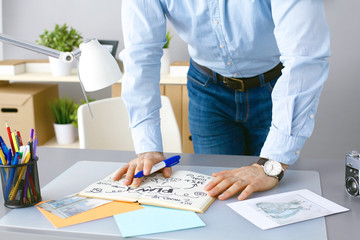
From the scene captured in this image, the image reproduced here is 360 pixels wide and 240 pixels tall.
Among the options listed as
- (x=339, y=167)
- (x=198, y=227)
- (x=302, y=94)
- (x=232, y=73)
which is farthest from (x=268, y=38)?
(x=198, y=227)

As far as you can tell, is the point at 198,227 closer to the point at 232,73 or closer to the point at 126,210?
the point at 126,210

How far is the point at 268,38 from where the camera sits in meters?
1.35

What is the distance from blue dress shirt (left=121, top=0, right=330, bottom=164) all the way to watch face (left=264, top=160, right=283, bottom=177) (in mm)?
17

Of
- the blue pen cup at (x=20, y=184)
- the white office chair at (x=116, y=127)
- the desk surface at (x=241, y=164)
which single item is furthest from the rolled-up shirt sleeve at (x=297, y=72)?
the white office chair at (x=116, y=127)

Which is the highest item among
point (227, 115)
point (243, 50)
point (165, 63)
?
point (243, 50)

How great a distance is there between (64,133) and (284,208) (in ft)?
6.72

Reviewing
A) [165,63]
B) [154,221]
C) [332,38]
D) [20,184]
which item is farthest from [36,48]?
[332,38]

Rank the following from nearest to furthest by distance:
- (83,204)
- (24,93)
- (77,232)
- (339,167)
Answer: (77,232) < (83,204) < (339,167) < (24,93)

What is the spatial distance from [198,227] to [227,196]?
0.15 meters

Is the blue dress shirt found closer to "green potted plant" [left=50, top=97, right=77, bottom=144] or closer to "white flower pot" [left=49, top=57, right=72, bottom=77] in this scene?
"white flower pot" [left=49, top=57, right=72, bottom=77]

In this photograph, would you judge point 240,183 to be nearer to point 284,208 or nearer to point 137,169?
point 284,208

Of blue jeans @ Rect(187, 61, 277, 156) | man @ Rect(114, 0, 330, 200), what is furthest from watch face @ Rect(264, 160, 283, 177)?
blue jeans @ Rect(187, 61, 277, 156)

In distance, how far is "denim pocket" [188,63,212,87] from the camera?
5.10ft

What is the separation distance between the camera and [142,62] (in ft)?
4.39
